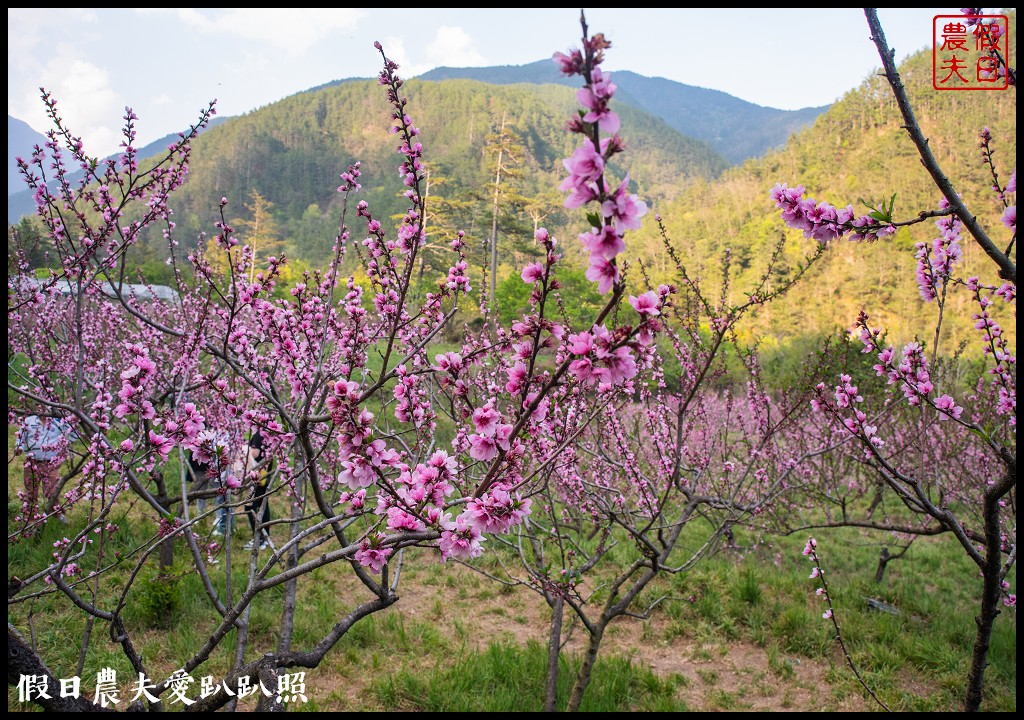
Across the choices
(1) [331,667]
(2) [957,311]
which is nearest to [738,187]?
(2) [957,311]

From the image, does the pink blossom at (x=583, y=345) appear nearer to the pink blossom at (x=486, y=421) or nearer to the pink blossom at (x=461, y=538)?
the pink blossom at (x=486, y=421)

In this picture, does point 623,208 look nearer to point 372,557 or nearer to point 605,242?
point 605,242

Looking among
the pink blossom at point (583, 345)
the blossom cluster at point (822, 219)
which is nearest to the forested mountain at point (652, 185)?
the blossom cluster at point (822, 219)

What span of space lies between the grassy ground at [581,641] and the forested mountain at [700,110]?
152 m

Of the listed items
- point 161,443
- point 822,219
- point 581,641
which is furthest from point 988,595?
point 581,641

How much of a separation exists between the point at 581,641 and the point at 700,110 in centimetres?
20445

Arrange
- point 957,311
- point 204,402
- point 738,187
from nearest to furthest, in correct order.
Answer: point 204,402 < point 957,311 < point 738,187

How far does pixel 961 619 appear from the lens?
4.68 m

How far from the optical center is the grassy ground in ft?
11.6

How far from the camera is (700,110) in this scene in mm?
178875

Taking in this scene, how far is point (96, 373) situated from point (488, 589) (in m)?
4.85

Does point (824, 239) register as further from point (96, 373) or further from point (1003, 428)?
point (96, 373)

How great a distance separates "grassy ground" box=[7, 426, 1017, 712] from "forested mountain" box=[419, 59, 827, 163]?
5974 inches

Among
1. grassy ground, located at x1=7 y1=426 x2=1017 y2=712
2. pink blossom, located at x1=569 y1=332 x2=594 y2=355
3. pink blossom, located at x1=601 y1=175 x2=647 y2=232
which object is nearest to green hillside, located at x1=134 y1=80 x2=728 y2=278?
grassy ground, located at x1=7 y1=426 x2=1017 y2=712
